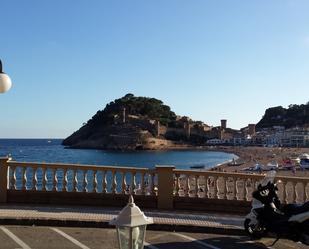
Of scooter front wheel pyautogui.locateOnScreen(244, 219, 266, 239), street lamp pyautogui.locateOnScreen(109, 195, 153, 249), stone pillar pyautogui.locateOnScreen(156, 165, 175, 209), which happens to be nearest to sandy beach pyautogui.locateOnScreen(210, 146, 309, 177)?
stone pillar pyautogui.locateOnScreen(156, 165, 175, 209)

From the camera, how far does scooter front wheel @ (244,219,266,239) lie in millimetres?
9672

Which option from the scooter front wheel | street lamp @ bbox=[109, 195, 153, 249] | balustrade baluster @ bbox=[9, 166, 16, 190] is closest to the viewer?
street lamp @ bbox=[109, 195, 153, 249]

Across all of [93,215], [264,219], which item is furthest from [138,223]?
[93,215]

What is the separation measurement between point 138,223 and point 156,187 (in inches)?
348

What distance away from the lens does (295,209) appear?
896 centimetres

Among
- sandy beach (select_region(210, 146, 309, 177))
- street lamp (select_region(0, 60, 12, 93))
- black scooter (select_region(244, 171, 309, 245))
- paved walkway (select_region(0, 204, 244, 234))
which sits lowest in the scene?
sandy beach (select_region(210, 146, 309, 177))

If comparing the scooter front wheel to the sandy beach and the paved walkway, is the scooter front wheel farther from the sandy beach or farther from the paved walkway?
the sandy beach

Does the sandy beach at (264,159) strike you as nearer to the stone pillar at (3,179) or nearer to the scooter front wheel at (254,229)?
the stone pillar at (3,179)

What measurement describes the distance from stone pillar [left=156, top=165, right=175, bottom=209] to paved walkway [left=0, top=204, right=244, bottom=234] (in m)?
0.41

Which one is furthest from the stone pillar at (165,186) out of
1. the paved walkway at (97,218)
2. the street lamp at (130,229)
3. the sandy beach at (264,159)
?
the sandy beach at (264,159)

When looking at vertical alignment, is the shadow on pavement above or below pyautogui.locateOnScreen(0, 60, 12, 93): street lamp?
below

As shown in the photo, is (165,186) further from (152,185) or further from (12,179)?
(12,179)

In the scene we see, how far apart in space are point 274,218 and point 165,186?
3985 mm

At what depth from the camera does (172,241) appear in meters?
9.58
